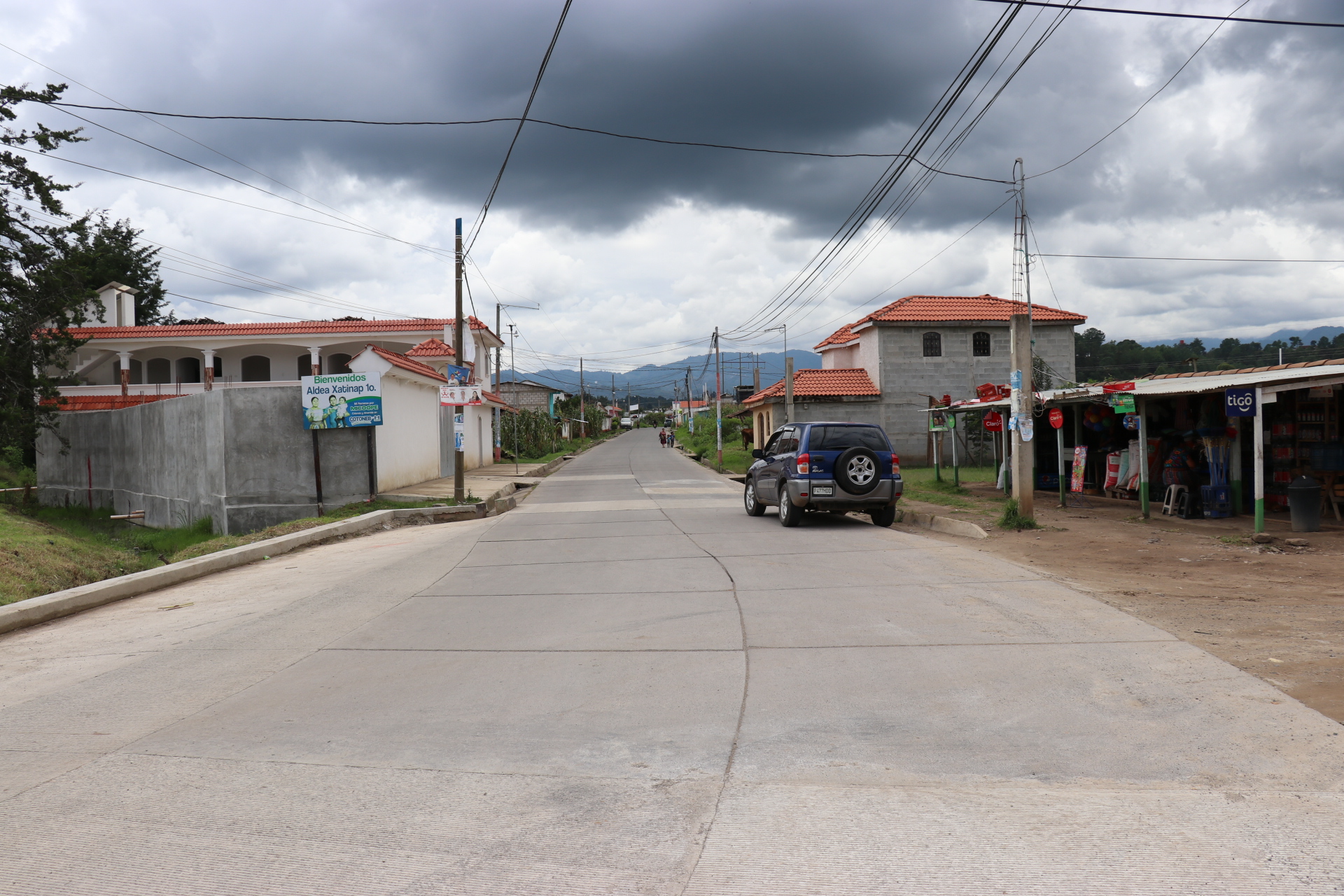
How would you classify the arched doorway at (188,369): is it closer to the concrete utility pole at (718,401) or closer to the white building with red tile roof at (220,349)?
the white building with red tile roof at (220,349)

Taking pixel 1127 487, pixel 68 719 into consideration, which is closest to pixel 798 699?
pixel 68 719

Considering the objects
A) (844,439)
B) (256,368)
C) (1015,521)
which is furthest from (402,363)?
(256,368)

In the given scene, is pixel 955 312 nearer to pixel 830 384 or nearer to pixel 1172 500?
pixel 830 384

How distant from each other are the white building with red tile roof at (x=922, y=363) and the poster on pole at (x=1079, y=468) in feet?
53.1

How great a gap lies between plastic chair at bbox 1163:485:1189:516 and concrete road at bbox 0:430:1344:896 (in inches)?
353

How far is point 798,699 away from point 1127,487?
1673 centimetres

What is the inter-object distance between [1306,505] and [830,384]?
25112mm

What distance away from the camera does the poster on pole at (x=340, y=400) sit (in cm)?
1961

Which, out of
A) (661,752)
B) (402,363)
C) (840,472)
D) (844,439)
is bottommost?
(661,752)

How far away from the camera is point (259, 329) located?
42.2 meters

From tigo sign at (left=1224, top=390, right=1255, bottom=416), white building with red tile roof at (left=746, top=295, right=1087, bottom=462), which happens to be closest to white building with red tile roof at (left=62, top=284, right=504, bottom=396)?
white building with red tile roof at (left=746, top=295, right=1087, bottom=462)

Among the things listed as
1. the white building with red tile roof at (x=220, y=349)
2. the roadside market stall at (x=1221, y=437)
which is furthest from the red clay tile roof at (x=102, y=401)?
the roadside market stall at (x=1221, y=437)

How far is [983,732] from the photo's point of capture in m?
5.25

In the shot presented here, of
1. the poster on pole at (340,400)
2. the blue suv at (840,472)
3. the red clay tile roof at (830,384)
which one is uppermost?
the red clay tile roof at (830,384)
